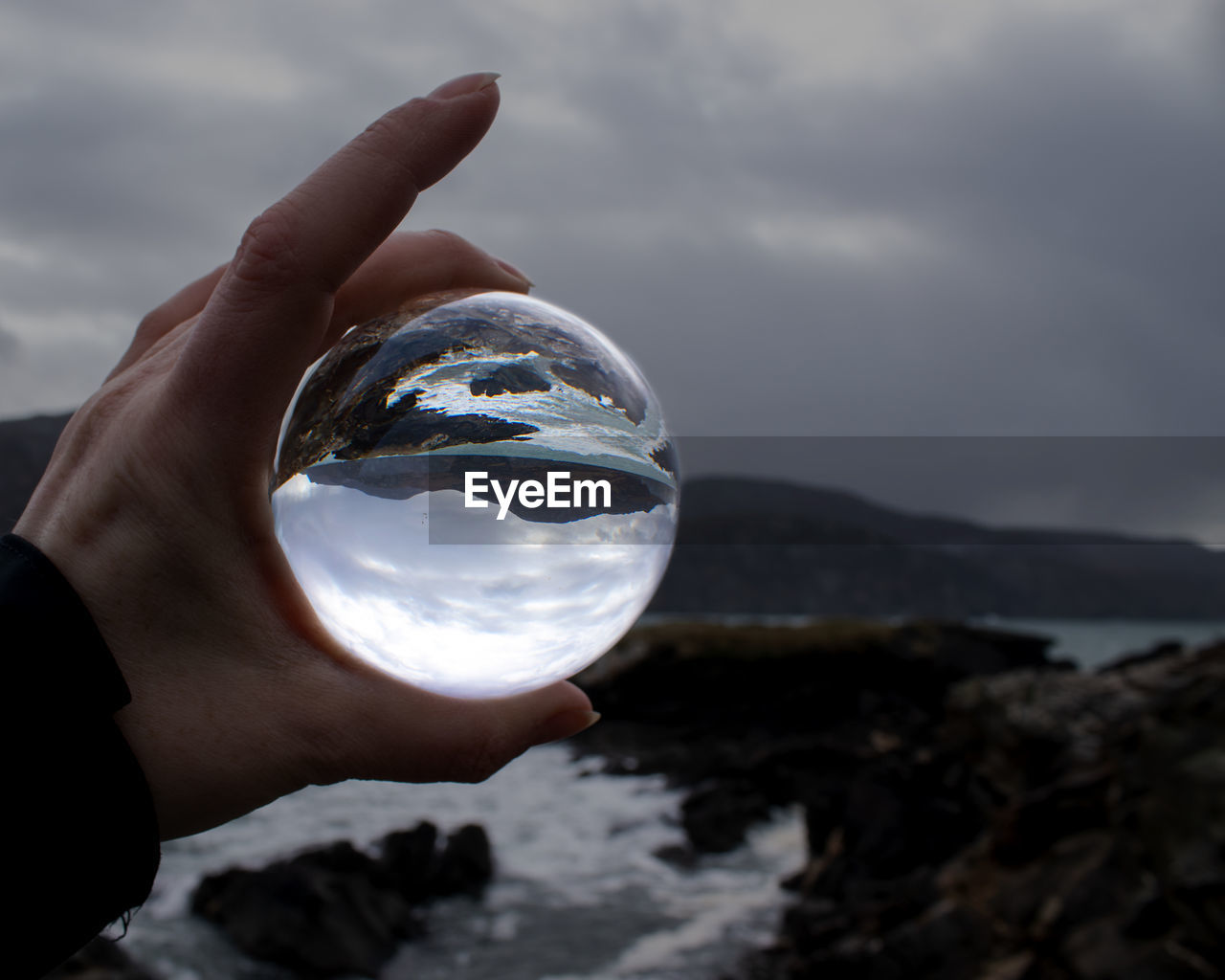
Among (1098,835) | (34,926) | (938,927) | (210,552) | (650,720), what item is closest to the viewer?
(34,926)

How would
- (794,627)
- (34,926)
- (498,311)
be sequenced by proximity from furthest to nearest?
1. (794,627)
2. (498,311)
3. (34,926)

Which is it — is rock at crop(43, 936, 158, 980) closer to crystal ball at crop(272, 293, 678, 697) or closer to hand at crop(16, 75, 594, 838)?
hand at crop(16, 75, 594, 838)

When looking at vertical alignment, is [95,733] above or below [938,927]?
above

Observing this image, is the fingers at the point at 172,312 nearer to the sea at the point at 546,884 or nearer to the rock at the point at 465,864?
the sea at the point at 546,884

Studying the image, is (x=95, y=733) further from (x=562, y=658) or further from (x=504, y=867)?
(x=504, y=867)

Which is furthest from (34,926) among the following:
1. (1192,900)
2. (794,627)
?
(794,627)

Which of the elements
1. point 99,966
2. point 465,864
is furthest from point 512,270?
point 465,864

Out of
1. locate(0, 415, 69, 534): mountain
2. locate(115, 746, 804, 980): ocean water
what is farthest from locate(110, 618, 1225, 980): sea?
locate(0, 415, 69, 534): mountain
